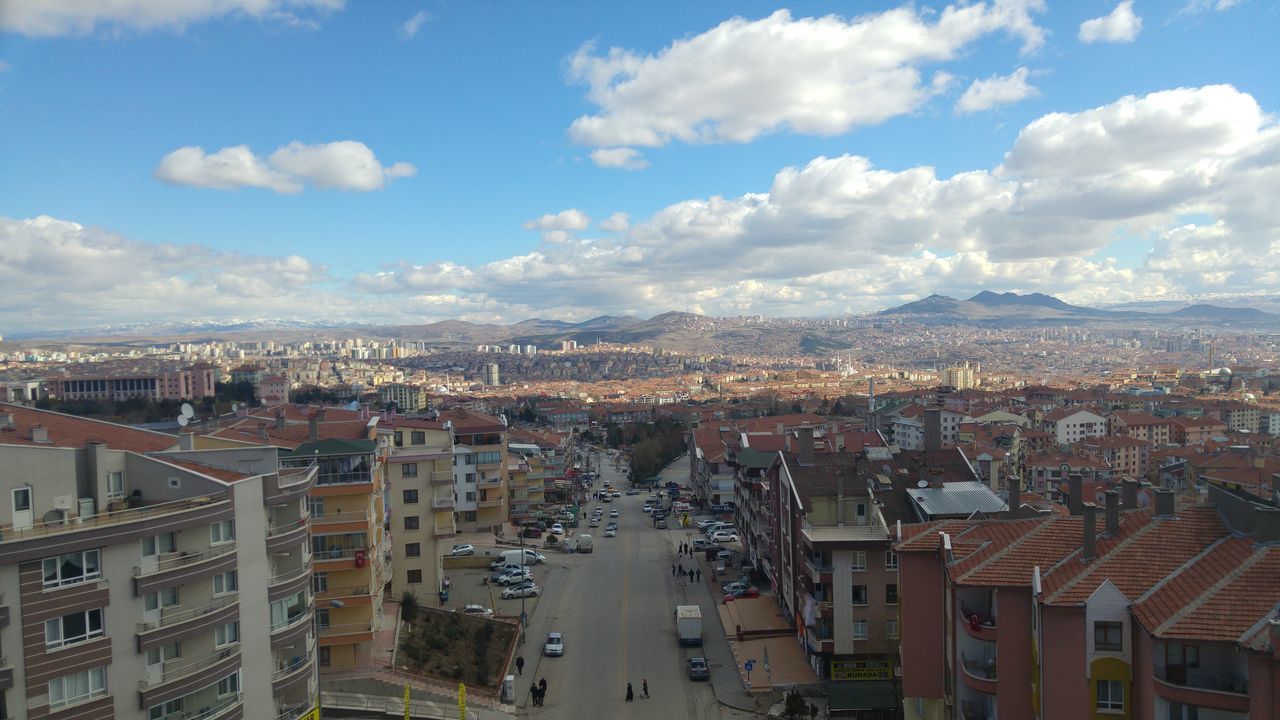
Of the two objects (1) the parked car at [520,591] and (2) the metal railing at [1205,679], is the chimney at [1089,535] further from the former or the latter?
(1) the parked car at [520,591]

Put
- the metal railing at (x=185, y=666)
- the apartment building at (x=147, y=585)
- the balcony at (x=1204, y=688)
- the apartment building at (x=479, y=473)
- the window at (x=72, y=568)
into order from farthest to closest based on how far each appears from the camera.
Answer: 1. the apartment building at (x=479, y=473)
2. the metal railing at (x=185, y=666)
3. the window at (x=72, y=568)
4. the apartment building at (x=147, y=585)
5. the balcony at (x=1204, y=688)

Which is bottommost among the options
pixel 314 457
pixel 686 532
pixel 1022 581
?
pixel 686 532

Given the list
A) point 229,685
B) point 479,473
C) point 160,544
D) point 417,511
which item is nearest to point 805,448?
point 417,511

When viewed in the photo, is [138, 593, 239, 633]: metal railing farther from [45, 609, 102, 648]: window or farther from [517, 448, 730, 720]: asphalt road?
[517, 448, 730, 720]: asphalt road

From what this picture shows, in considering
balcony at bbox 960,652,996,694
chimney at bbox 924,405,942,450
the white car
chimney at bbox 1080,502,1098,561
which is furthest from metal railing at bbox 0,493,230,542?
chimney at bbox 924,405,942,450

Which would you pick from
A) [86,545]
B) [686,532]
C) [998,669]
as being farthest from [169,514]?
[686,532]

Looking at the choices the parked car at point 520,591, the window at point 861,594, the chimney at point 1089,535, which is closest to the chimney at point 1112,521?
→ the chimney at point 1089,535

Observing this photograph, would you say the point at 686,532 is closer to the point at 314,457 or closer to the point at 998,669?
the point at 314,457
